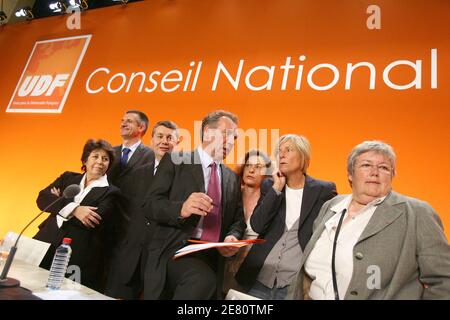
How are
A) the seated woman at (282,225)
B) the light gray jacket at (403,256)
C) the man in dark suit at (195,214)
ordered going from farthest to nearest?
1. the seated woman at (282,225)
2. the man in dark suit at (195,214)
3. the light gray jacket at (403,256)

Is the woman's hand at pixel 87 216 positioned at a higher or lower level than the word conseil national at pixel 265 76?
lower

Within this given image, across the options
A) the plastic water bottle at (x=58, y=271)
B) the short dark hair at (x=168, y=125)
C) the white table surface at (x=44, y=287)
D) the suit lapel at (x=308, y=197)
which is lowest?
the white table surface at (x=44, y=287)

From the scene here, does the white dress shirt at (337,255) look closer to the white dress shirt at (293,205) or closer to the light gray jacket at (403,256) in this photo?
the light gray jacket at (403,256)

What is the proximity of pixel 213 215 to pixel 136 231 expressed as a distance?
1.00 m

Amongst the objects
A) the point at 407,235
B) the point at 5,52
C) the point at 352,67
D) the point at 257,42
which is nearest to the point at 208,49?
the point at 257,42

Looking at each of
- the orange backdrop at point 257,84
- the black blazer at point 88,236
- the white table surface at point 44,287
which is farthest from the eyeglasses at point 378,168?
the black blazer at point 88,236

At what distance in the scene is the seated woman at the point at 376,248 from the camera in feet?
5.91

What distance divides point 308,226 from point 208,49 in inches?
91.6

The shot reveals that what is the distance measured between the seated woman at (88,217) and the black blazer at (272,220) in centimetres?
134

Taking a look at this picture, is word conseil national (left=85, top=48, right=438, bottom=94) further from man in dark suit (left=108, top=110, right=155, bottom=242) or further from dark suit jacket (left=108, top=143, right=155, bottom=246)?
dark suit jacket (left=108, top=143, right=155, bottom=246)

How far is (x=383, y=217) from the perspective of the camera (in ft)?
6.36

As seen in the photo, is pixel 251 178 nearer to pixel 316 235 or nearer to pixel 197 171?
pixel 197 171

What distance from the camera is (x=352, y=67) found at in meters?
3.29

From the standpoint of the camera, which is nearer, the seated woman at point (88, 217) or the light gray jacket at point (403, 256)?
the light gray jacket at point (403, 256)
